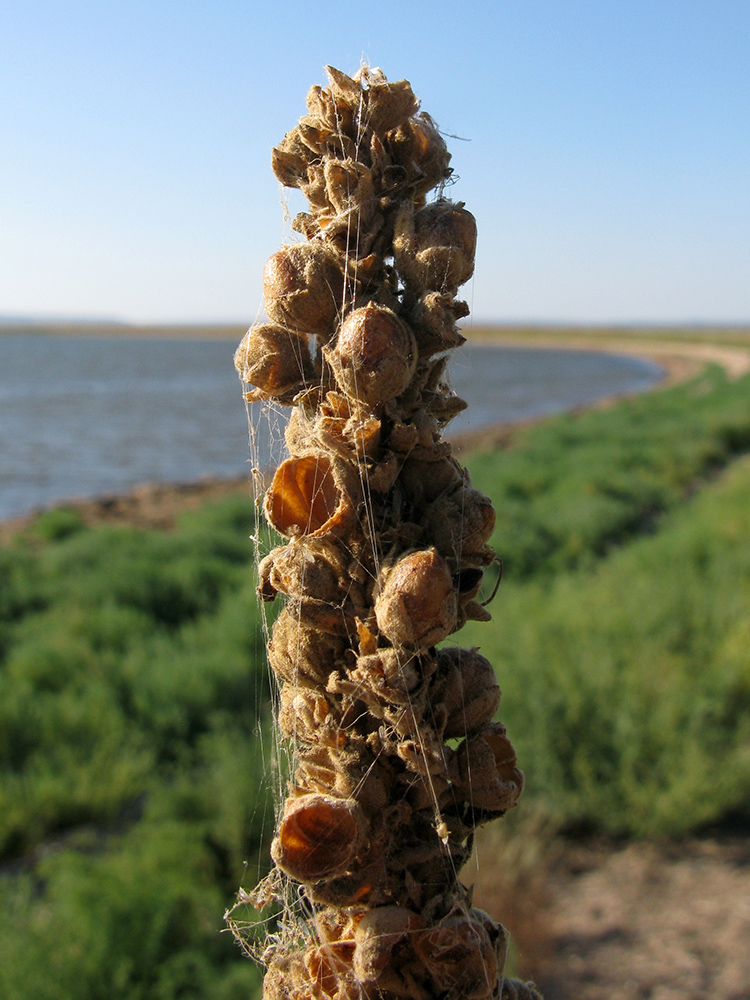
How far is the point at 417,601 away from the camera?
0.79 metres

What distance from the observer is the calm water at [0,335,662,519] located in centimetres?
2044

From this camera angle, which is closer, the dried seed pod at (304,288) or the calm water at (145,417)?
the dried seed pod at (304,288)

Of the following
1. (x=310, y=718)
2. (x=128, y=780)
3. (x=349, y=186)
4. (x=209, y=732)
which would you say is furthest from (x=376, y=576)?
(x=209, y=732)

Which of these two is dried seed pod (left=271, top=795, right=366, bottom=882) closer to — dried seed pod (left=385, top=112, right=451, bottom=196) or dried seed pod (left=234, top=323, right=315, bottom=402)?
dried seed pod (left=234, top=323, right=315, bottom=402)

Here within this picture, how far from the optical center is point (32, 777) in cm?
534

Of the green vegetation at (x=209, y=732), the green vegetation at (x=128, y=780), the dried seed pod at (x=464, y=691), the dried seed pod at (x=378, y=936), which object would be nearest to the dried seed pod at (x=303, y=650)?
the dried seed pod at (x=464, y=691)

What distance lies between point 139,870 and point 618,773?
286 cm

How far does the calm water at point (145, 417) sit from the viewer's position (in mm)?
20438

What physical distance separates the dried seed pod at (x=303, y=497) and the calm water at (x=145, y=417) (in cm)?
33

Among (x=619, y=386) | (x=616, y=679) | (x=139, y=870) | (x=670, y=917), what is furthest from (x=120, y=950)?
(x=619, y=386)

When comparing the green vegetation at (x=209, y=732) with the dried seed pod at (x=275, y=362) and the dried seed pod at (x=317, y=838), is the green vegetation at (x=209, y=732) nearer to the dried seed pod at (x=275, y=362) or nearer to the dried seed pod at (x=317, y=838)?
the dried seed pod at (x=317, y=838)

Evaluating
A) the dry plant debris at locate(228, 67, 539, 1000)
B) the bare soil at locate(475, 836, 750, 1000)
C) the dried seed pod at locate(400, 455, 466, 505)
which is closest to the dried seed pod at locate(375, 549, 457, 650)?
the dry plant debris at locate(228, 67, 539, 1000)

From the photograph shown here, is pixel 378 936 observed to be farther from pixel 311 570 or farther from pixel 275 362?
pixel 275 362

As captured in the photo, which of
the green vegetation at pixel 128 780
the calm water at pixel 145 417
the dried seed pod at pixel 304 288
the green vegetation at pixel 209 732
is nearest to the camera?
the dried seed pod at pixel 304 288
